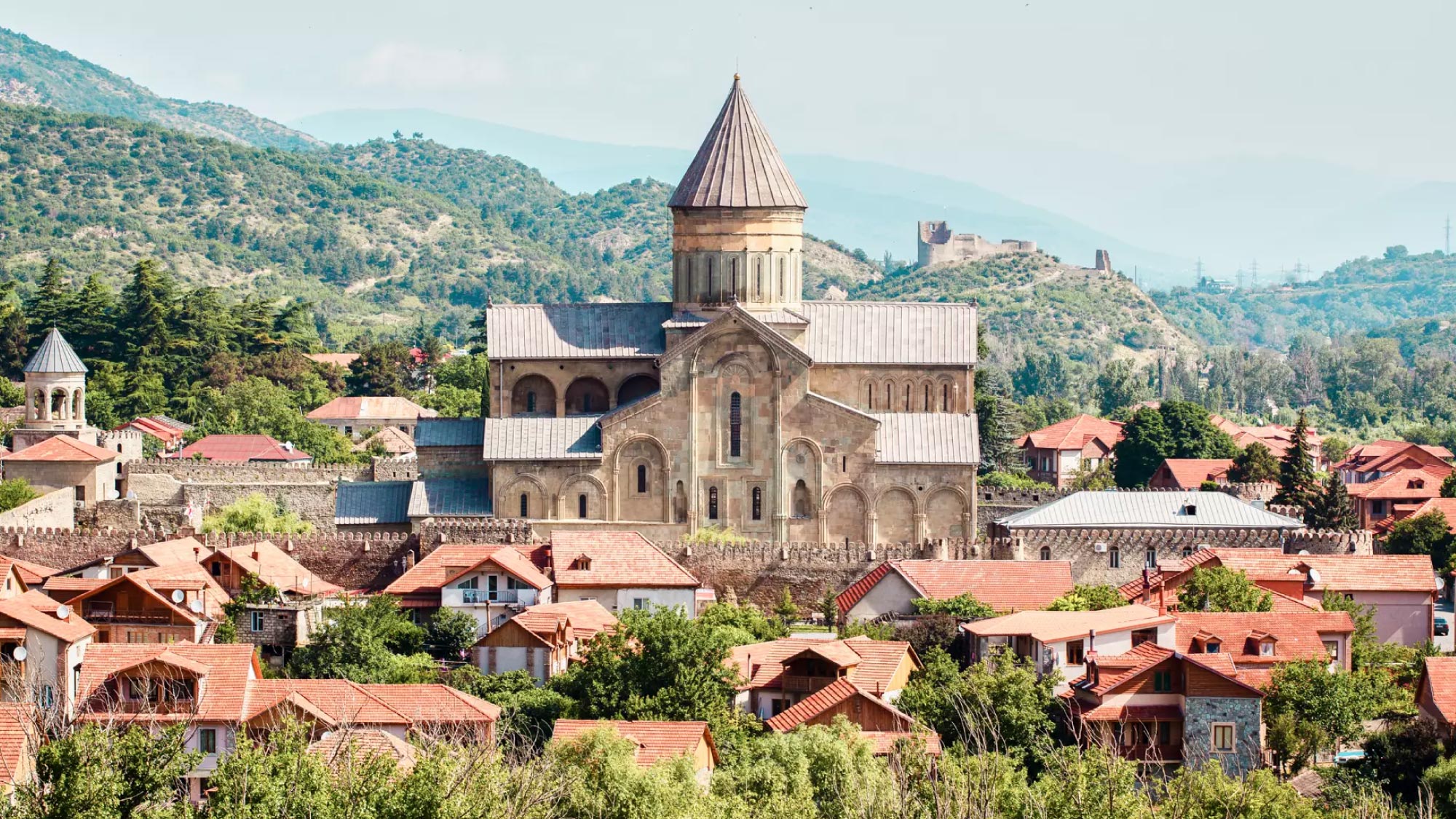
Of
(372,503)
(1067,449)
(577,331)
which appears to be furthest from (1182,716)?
(1067,449)

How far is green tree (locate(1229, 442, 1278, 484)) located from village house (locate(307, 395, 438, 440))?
35.1m

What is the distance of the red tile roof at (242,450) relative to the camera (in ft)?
281

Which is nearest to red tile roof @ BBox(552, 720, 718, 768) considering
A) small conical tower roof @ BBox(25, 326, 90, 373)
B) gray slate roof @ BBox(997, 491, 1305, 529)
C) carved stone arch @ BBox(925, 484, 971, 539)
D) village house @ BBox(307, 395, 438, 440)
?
carved stone arch @ BBox(925, 484, 971, 539)

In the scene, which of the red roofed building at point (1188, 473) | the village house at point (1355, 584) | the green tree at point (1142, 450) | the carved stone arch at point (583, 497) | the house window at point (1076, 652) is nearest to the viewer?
the house window at point (1076, 652)

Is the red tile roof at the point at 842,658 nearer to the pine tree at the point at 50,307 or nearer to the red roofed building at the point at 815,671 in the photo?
the red roofed building at the point at 815,671

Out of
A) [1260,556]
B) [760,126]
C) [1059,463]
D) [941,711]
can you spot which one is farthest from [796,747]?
[1059,463]

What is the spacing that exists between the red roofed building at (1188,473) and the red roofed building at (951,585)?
26.8 metres

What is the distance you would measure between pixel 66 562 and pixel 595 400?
14.1 meters

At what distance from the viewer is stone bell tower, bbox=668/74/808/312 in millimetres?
62625

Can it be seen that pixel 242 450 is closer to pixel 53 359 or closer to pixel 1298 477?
pixel 53 359

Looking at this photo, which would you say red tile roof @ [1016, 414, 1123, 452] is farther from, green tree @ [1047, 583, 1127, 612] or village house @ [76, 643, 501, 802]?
village house @ [76, 643, 501, 802]

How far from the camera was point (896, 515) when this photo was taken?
61031 mm

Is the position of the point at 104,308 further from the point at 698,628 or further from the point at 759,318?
the point at 698,628

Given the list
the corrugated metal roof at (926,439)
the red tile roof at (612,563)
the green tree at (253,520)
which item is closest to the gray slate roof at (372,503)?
the green tree at (253,520)
